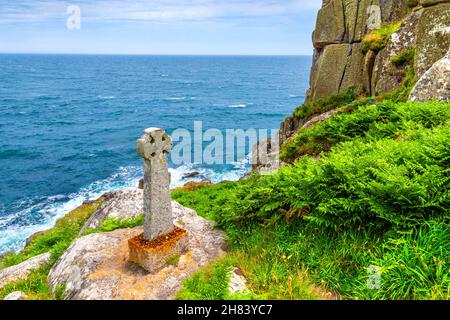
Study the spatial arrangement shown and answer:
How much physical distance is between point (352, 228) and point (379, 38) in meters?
23.8

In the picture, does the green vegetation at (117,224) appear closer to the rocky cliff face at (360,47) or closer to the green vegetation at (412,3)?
the rocky cliff face at (360,47)

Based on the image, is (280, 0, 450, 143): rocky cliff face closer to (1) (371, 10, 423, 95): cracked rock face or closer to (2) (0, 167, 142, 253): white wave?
(1) (371, 10, 423, 95): cracked rock face

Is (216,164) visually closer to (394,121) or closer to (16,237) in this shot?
(16,237)

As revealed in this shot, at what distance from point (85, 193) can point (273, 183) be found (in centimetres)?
3365

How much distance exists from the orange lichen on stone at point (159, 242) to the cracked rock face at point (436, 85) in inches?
494

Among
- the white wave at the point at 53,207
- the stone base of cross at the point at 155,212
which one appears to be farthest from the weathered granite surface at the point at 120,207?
the white wave at the point at 53,207

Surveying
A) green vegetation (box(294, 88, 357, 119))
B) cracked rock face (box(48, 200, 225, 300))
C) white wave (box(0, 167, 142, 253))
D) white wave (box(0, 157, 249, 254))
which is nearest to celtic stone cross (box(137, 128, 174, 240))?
cracked rock face (box(48, 200, 225, 300))

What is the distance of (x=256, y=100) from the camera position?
106 meters

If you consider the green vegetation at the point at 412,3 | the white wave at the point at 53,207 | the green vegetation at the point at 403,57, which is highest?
the green vegetation at the point at 412,3

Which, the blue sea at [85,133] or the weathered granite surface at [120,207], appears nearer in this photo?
the weathered granite surface at [120,207]

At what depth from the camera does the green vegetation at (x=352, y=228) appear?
5891 mm

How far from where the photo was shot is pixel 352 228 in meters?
7.27

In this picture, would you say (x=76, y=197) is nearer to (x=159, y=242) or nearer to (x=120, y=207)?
(x=120, y=207)
